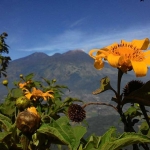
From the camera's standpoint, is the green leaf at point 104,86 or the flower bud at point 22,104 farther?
the flower bud at point 22,104

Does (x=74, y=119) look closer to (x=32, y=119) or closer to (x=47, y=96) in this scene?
(x=32, y=119)

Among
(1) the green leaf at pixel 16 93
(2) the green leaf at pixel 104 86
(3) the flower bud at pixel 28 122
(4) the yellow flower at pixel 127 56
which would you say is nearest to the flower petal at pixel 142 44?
(4) the yellow flower at pixel 127 56

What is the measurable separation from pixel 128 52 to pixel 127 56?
5 cm

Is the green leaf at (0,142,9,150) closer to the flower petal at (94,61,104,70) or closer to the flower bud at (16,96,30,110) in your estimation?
the flower bud at (16,96,30,110)

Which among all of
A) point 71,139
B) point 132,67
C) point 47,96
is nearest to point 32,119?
point 71,139

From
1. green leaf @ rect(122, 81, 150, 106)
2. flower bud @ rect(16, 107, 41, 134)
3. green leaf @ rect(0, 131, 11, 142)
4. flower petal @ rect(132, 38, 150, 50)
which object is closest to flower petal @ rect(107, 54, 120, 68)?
green leaf @ rect(122, 81, 150, 106)

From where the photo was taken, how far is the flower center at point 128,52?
1.65 metres

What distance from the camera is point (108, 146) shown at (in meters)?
1.02

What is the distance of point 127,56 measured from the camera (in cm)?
165

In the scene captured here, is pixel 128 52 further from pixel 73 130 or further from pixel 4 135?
pixel 4 135

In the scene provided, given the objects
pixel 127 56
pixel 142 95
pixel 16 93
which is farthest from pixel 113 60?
pixel 16 93

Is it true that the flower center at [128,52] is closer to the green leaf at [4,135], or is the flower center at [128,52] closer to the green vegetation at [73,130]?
the green vegetation at [73,130]

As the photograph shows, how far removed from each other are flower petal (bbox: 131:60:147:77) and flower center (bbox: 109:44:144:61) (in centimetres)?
6

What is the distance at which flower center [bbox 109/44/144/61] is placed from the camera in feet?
5.41
